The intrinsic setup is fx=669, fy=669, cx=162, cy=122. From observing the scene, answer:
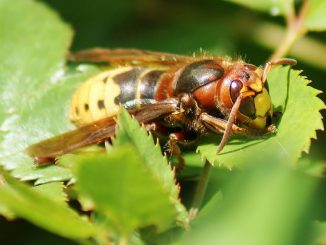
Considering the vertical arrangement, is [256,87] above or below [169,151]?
above

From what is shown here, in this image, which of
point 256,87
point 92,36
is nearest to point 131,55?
point 256,87

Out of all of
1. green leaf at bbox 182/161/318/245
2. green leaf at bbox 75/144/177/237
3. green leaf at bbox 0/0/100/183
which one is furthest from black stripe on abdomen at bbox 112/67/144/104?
green leaf at bbox 182/161/318/245

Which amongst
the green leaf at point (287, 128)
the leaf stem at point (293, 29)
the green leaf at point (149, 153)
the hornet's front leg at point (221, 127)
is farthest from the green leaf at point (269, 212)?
the leaf stem at point (293, 29)

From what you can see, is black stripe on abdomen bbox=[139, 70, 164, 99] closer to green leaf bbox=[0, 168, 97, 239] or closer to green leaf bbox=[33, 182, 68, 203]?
green leaf bbox=[33, 182, 68, 203]

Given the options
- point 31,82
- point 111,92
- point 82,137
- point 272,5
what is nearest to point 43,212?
point 82,137

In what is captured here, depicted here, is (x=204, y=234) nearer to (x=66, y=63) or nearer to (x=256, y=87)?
(x=256, y=87)

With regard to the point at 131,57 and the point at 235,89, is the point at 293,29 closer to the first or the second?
the point at 131,57

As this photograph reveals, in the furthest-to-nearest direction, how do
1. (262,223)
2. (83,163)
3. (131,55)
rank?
(131,55)
(83,163)
(262,223)
